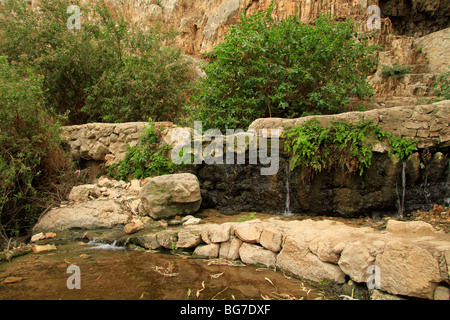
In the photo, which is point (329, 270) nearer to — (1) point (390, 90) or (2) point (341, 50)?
(2) point (341, 50)

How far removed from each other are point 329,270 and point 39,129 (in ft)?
22.2

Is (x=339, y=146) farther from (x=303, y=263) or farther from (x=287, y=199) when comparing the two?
(x=303, y=263)

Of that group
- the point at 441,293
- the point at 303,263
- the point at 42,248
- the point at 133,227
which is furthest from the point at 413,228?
the point at 42,248

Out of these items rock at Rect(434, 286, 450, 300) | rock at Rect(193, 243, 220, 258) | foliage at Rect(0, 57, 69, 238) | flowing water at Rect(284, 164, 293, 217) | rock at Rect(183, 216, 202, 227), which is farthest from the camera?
flowing water at Rect(284, 164, 293, 217)

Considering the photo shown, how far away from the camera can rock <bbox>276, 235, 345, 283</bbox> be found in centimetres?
359

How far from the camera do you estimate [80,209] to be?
632 centimetres

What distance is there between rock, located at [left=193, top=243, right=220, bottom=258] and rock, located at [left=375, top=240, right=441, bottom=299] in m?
2.34

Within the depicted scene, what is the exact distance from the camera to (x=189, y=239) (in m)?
4.92

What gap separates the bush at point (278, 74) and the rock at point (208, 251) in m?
4.12

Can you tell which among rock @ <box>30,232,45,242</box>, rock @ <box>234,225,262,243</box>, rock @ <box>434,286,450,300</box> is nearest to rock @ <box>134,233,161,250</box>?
rock @ <box>234,225,262,243</box>

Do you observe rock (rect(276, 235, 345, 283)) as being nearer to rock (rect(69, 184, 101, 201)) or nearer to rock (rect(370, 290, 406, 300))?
rock (rect(370, 290, 406, 300))

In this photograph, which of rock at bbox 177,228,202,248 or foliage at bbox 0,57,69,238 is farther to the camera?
foliage at bbox 0,57,69,238

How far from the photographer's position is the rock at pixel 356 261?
3.27 metres
